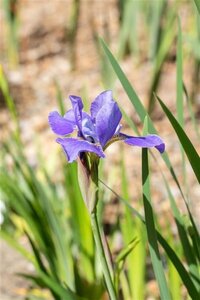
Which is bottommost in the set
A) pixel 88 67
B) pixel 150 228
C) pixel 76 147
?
pixel 150 228

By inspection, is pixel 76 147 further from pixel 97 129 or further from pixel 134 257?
pixel 134 257

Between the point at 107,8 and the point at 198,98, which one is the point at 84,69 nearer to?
the point at 107,8

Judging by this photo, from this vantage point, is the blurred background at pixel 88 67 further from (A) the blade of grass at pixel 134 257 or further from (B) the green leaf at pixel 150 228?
(B) the green leaf at pixel 150 228

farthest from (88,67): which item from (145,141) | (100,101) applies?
(145,141)

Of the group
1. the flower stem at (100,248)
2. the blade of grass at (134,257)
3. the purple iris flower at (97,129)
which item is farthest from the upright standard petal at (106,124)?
the blade of grass at (134,257)

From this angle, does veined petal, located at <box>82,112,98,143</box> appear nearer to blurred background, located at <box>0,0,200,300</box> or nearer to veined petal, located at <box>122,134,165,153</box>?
veined petal, located at <box>122,134,165,153</box>

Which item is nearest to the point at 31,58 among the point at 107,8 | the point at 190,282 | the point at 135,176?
the point at 107,8

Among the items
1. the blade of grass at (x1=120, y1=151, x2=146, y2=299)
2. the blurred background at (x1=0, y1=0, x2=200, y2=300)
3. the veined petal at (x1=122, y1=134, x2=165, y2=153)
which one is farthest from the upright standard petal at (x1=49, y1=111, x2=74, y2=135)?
the blurred background at (x1=0, y1=0, x2=200, y2=300)
